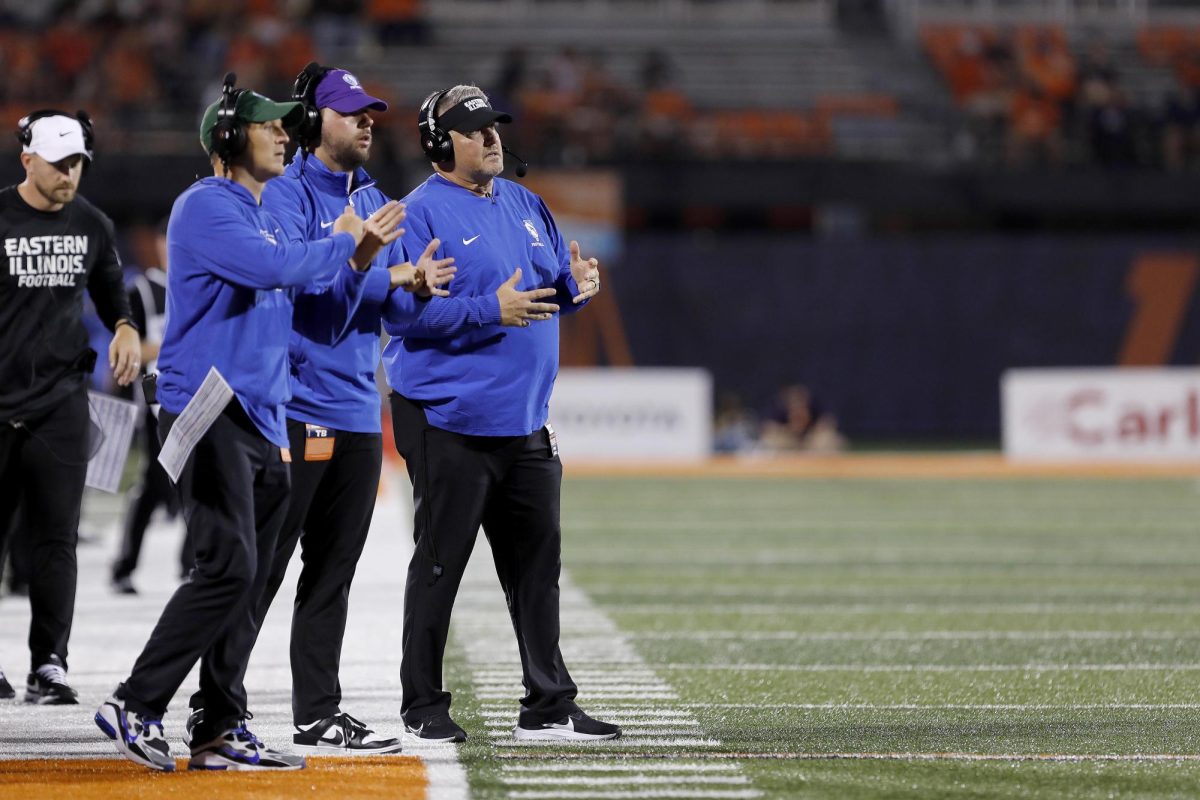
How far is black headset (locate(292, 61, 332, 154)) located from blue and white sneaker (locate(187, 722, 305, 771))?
5.68 ft

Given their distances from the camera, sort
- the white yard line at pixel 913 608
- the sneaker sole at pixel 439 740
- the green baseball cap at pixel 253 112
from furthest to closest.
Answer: the white yard line at pixel 913 608 < the sneaker sole at pixel 439 740 < the green baseball cap at pixel 253 112

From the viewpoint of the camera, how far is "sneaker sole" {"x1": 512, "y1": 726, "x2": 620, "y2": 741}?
5504 millimetres

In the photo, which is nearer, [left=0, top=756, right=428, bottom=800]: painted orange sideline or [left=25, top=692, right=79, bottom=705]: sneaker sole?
[left=0, top=756, right=428, bottom=800]: painted orange sideline

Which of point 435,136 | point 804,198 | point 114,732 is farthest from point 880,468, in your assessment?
point 114,732

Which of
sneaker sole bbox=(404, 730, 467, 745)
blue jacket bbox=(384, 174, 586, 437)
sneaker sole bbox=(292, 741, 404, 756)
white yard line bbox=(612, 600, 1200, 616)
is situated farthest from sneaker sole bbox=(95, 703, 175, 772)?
white yard line bbox=(612, 600, 1200, 616)

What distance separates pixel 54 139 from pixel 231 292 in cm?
173

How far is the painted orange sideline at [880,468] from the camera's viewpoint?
1911 centimetres

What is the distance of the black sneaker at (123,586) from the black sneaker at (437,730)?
4.43 metres

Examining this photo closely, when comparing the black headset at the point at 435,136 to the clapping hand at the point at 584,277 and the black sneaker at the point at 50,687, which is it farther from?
the black sneaker at the point at 50,687

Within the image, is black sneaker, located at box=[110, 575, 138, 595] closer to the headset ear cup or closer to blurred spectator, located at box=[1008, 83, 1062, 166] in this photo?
the headset ear cup

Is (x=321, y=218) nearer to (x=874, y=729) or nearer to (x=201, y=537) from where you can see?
(x=201, y=537)

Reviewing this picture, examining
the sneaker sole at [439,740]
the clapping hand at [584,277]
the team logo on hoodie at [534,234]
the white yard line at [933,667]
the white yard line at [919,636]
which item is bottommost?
the white yard line at [919,636]

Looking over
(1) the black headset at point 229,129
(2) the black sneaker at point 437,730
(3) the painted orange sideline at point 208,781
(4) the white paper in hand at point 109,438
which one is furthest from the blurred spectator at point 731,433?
(1) the black headset at point 229,129

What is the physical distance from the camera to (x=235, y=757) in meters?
5.04
